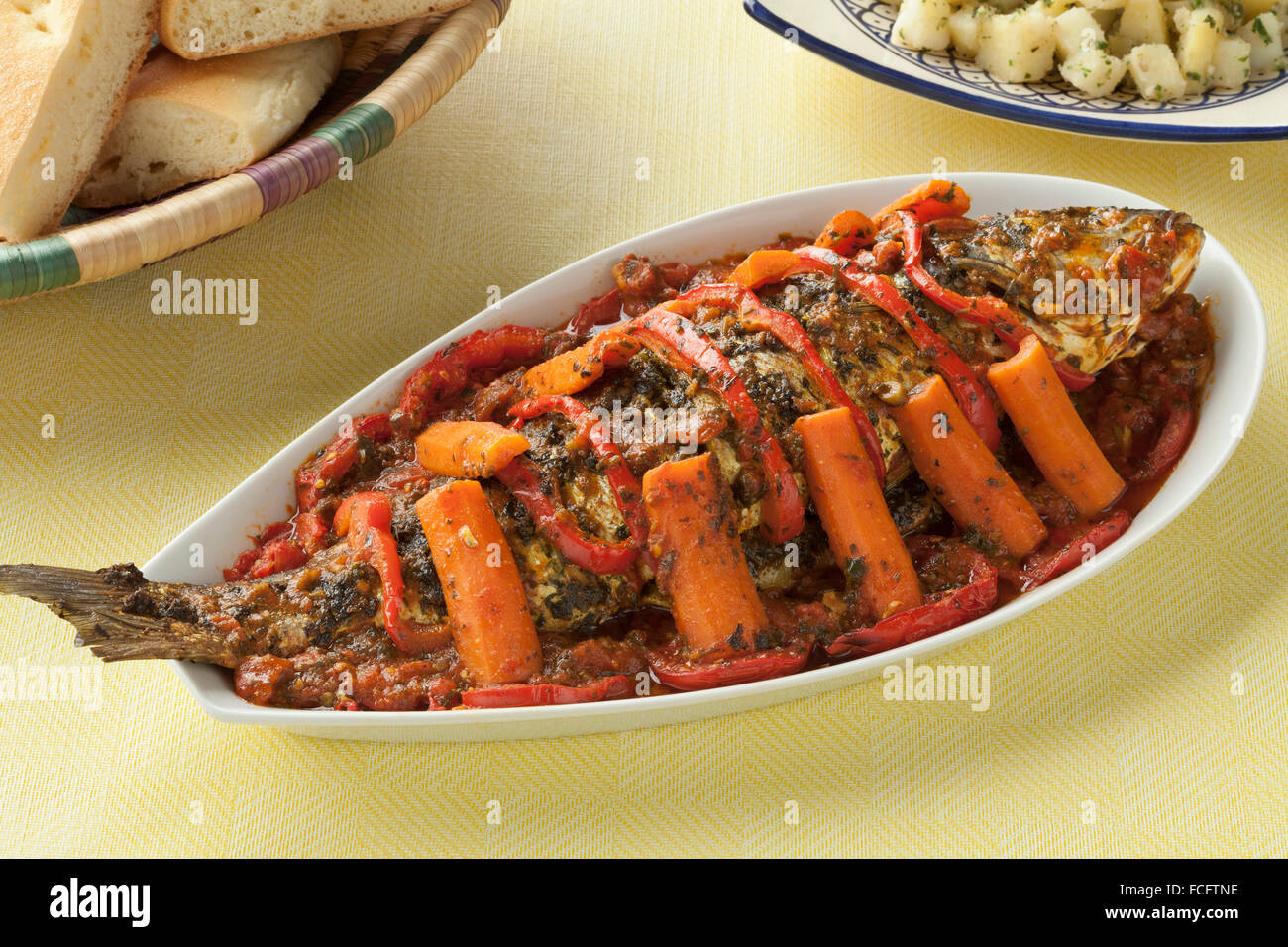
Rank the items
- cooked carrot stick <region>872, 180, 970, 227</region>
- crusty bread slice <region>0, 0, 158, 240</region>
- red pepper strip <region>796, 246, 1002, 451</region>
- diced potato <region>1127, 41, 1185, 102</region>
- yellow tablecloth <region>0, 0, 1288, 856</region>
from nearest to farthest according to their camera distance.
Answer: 1. yellow tablecloth <region>0, 0, 1288, 856</region>
2. red pepper strip <region>796, 246, 1002, 451</region>
3. crusty bread slice <region>0, 0, 158, 240</region>
4. cooked carrot stick <region>872, 180, 970, 227</region>
5. diced potato <region>1127, 41, 1185, 102</region>

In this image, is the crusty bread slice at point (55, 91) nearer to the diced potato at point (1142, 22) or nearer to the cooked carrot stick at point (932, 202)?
the cooked carrot stick at point (932, 202)

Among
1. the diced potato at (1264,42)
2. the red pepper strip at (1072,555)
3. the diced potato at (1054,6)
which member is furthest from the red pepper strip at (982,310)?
the diced potato at (1264,42)

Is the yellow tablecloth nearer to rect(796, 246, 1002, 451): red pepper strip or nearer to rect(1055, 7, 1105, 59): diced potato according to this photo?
rect(1055, 7, 1105, 59): diced potato

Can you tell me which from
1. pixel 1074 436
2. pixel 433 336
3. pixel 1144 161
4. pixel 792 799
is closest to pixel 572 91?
pixel 433 336

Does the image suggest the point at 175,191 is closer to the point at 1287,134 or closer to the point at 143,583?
the point at 143,583

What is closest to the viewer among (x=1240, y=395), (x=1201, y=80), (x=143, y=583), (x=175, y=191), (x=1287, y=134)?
(x=143, y=583)

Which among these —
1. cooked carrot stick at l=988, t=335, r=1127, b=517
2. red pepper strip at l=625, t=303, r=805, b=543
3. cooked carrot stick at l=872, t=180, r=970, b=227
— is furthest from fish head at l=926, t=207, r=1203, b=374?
red pepper strip at l=625, t=303, r=805, b=543
